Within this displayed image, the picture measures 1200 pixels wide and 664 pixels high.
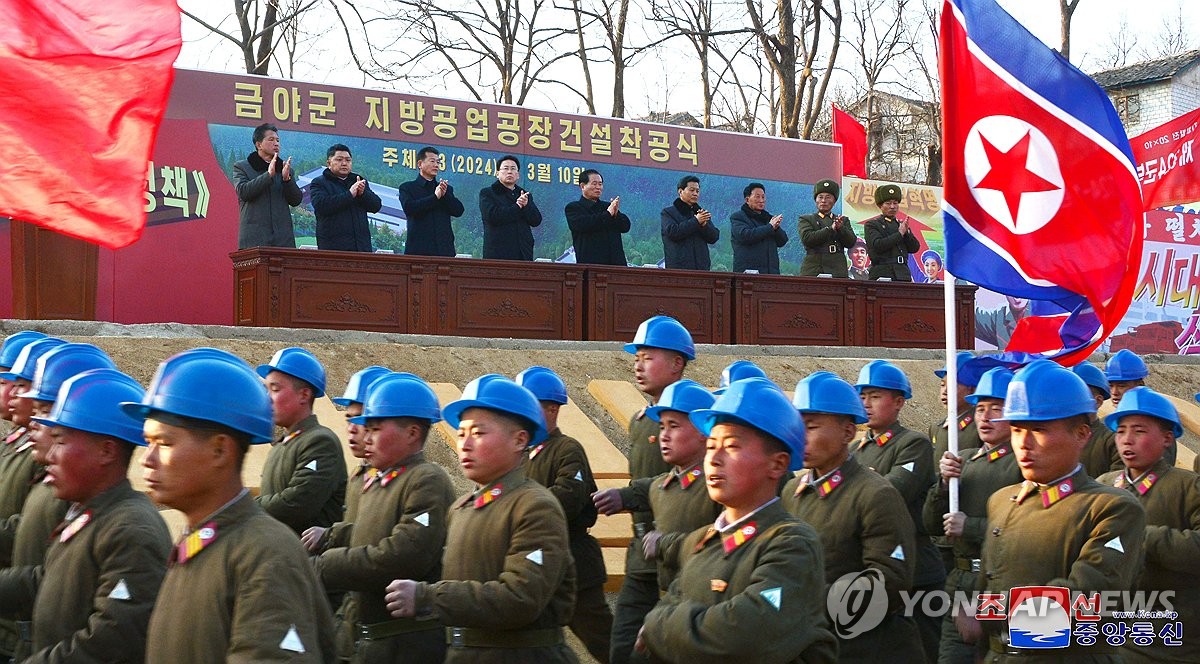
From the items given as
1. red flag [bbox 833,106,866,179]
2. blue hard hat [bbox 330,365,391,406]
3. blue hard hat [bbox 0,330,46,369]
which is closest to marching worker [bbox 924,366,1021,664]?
blue hard hat [bbox 330,365,391,406]

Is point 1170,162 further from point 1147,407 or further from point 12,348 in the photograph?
point 12,348

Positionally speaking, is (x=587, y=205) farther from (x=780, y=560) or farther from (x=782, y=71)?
(x=782, y=71)

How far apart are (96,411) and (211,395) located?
951 millimetres

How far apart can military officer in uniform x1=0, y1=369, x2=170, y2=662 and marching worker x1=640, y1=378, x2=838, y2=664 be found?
4.71 ft

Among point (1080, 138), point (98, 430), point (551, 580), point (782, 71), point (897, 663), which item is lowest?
point (897, 663)

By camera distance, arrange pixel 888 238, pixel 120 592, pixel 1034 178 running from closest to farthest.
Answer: pixel 120 592, pixel 1034 178, pixel 888 238

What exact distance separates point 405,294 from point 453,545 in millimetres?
8178

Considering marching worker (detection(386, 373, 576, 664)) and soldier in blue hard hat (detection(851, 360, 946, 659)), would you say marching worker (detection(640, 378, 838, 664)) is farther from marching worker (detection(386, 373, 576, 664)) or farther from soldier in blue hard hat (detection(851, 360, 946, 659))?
soldier in blue hard hat (detection(851, 360, 946, 659))

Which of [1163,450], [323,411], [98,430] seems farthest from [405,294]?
[98,430]

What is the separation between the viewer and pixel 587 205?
547 inches

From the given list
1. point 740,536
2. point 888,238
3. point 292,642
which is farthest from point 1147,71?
point 292,642

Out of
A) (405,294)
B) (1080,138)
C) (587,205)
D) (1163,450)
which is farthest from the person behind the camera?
(587,205)

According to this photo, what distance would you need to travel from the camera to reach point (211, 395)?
9.68ft

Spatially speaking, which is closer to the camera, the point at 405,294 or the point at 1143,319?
the point at 405,294
